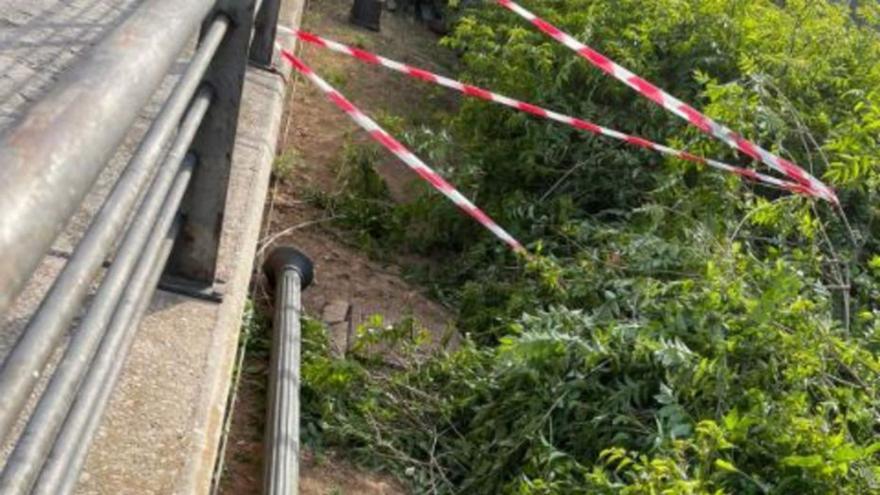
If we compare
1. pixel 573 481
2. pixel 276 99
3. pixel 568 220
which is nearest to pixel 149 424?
pixel 573 481

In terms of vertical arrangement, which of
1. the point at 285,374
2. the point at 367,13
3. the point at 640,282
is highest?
the point at 640,282

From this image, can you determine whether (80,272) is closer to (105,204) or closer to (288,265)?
(105,204)

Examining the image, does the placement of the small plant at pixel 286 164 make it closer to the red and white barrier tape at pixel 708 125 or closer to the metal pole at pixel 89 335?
the red and white barrier tape at pixel 708 125

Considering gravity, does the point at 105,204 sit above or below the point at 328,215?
above

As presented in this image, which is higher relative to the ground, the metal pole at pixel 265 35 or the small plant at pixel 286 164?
the metal pole at pixel 265 35

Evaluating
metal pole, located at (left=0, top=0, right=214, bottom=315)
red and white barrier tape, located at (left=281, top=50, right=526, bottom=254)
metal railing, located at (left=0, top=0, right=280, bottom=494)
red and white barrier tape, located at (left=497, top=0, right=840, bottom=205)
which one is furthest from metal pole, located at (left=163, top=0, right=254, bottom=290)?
red and white barrier tape, located at (left=497, top=0, right=840, bottom=205)

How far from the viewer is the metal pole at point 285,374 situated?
12.0 feet

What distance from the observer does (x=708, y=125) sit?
216 inches

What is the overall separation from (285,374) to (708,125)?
8.19ft

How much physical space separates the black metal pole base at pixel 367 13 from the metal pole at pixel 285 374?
557 cm

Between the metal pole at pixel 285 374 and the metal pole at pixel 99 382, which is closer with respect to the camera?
the metal pole at pixel 99 382

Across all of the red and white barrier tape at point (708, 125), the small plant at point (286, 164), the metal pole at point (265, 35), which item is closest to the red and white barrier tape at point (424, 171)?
the metal pole at point (265, 35)

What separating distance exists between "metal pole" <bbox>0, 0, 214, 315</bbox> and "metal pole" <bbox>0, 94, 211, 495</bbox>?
0.53 meters

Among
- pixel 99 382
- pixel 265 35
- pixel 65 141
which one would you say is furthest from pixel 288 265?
pixel 65 141
